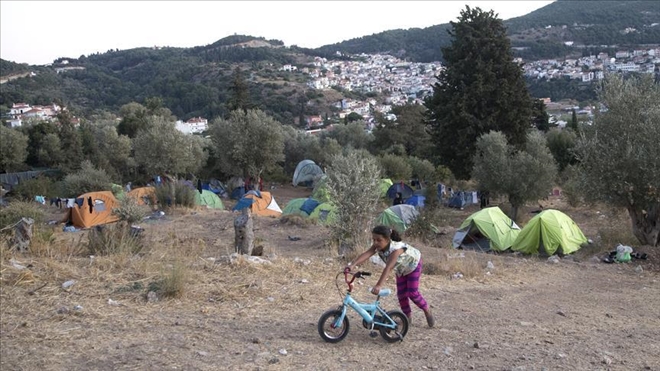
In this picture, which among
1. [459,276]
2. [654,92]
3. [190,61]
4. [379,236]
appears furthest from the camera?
[190,61]

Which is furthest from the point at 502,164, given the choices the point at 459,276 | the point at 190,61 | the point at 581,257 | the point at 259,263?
the point at 190,61

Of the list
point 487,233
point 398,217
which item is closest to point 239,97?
point 398,217

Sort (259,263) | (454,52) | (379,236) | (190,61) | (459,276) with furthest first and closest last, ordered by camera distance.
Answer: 1. (190,61)
2. (454,52)
3. (459,276)
4. (259,263)
5. (379,236)

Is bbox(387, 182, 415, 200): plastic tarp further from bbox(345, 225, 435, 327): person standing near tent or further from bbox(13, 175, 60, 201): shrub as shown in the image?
bbox(345, 225, 435, 327): person standing near tent

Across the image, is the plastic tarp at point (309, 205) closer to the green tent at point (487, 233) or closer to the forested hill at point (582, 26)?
the green tent at point (487, 233)

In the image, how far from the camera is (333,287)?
20.8 ft

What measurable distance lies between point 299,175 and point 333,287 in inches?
1020

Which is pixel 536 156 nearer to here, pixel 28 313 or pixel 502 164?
pixel 502 164

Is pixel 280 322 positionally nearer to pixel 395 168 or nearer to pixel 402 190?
pixel 402 190

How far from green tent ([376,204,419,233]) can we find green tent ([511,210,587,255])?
303 centimetres

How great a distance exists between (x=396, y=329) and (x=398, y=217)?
Result: 34.5 ft

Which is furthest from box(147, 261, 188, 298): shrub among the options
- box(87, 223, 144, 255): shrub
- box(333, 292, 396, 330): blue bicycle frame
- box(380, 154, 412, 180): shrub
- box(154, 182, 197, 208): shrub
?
box(380, 154, 412, 180): shrub

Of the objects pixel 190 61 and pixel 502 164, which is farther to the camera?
pixel 190 61

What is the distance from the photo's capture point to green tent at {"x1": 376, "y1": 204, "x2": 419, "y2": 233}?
1465 centimetres
